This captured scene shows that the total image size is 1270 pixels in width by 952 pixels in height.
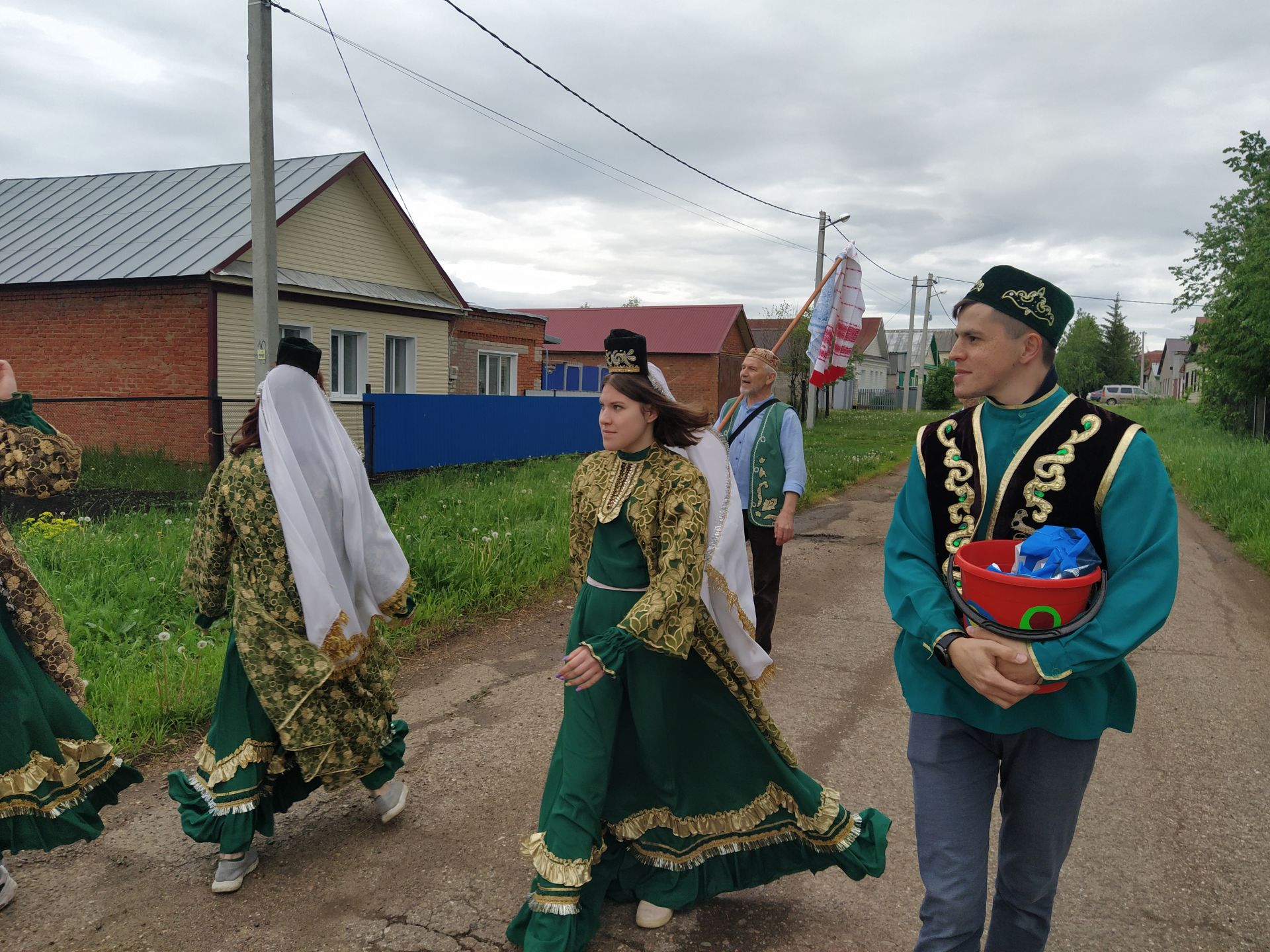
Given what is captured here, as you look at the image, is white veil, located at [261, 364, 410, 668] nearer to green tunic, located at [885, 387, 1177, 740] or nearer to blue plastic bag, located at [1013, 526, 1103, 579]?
green tunic, located at [885, 387, 1177, 740]

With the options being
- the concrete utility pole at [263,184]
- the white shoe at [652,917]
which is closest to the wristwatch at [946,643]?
the white shoe at [652,917]

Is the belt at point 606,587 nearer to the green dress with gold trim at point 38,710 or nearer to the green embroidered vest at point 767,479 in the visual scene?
the green dress with gold trim at point 38,710

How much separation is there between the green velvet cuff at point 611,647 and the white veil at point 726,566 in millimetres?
398

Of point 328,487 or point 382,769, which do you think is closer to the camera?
point 328,487

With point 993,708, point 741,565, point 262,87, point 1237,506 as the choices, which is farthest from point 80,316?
point 1237,506

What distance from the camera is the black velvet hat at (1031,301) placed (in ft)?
7.25

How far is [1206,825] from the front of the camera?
12.1ft

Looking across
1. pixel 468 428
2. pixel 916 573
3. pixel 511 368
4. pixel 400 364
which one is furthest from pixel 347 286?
pixel 916 573

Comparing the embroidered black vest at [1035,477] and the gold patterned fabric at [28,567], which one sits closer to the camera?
the embroidered black vest at [1035,477]

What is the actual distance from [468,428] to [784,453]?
36.5 feet

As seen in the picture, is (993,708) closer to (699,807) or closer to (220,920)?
(699,807)

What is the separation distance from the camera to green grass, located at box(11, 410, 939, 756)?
4680 millimetres

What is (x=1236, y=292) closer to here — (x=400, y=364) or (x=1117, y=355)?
(x=400, y=364)

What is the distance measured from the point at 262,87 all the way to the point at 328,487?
23.3ft
